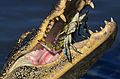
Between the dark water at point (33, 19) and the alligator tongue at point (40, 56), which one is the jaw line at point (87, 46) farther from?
the dark water at point (33, 19)

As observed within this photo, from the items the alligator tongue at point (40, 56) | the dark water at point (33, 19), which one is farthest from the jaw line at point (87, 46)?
the dark water at point (33, 19)

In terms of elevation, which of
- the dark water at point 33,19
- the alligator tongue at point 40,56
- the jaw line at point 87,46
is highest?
the dark water at point 33,19

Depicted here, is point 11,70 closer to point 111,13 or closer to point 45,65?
point 45,65

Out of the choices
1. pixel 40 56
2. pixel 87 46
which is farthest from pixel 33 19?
pixel 87 46

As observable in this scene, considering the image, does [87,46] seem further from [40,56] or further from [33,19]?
[33,19]

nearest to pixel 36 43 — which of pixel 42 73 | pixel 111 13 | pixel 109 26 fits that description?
pixel 42 73

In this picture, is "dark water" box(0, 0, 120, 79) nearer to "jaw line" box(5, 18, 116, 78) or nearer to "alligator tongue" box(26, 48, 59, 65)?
"alligator tongue" box(26, 48, 59, 65)

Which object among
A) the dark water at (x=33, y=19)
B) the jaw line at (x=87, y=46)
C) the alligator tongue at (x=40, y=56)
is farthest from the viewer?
the dark water at (x=33, y=19)
